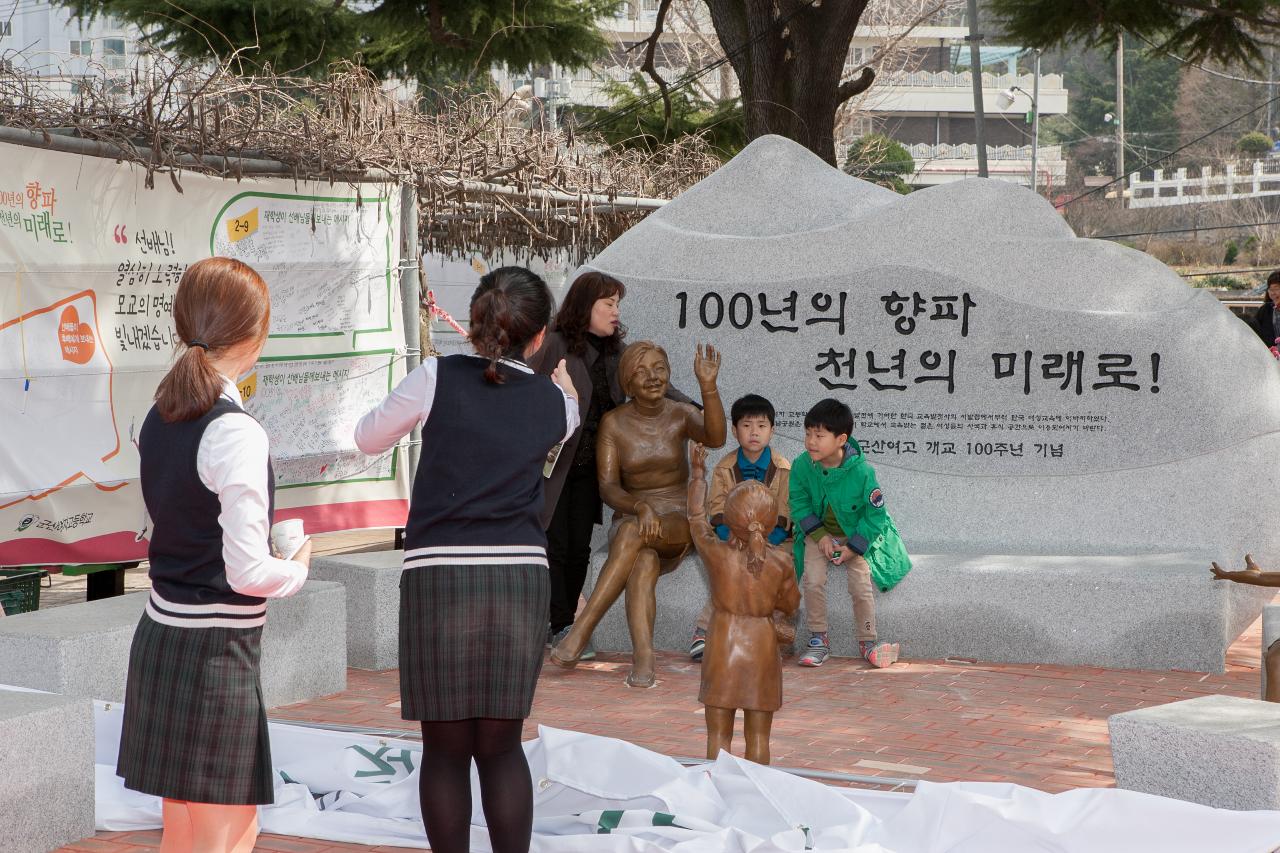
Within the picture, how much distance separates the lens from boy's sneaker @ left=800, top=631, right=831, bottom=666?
634 centimetres

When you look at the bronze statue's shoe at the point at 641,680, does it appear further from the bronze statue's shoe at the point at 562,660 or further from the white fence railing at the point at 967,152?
the white fence railing at the point at 967,152

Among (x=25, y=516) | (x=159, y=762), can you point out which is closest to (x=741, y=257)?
(x=25, y=516)

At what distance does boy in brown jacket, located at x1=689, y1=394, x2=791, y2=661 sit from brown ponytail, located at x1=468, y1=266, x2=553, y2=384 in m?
2.86

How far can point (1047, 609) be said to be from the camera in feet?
20.9

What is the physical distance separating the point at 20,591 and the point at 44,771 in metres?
2.92

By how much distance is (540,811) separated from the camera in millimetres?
4180

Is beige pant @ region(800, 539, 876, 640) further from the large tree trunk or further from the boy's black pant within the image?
the large tree trunk

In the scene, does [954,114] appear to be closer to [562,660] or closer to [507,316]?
[562,660]

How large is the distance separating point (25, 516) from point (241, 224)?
1742 millimetres

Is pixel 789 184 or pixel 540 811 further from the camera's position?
pixel 789 184

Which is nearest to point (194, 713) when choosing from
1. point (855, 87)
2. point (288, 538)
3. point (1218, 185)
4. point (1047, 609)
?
point (288, 538)

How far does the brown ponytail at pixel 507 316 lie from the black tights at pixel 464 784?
82 cm

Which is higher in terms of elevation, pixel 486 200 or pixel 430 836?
pixel 486 200

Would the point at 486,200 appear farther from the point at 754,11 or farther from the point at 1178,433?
the point at 1178,433
